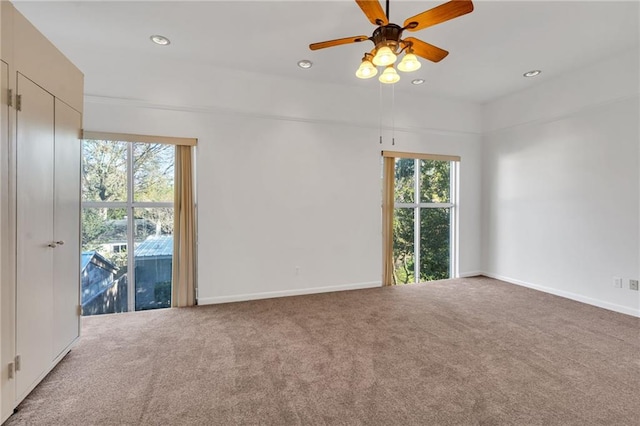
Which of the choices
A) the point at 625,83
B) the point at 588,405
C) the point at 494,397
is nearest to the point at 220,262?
the point at 494,397

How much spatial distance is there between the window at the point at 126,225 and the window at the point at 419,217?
3.23 m

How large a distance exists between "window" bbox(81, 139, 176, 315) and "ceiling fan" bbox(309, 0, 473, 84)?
272 cm

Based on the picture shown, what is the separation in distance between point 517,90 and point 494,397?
4571 millimetres

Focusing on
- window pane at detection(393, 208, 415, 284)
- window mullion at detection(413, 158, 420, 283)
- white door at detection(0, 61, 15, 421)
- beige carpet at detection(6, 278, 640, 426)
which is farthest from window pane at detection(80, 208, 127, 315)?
window mullion at detection(413, 158, 420, 283)

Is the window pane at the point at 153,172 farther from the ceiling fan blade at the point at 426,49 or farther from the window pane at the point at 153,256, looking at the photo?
the ceiling fan blade at the point at 426,49

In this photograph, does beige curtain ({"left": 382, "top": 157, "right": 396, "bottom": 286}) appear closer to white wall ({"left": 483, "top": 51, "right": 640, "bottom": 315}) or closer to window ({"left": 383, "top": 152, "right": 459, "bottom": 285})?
window ({"left": 383, "top": 152, "right": 459, "bottom": 285})

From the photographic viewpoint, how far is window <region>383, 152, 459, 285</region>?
188 inches

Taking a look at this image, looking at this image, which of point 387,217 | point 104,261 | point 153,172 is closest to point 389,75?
point 387,217

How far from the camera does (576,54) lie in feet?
11.5

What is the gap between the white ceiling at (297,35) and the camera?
269 centimetres

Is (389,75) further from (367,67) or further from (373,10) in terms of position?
(373,10)

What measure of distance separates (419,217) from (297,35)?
135 inches

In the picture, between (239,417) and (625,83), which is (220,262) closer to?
(239,417)

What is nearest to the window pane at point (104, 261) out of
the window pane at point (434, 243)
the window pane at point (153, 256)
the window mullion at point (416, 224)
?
the window pane at point (153, 256)
